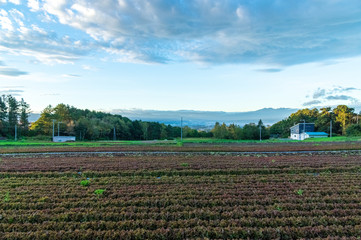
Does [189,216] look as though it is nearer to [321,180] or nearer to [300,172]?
[321,180]

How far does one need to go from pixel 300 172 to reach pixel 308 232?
8.95 m

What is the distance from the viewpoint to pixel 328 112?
8250 cm

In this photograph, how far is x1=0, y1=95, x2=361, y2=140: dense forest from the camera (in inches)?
2744

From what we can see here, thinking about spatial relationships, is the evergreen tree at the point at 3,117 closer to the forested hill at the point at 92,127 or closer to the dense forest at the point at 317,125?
the forested hill at the point at 92,127

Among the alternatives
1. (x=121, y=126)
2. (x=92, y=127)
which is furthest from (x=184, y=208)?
(x=121, y=126)

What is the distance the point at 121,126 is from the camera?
86312mm

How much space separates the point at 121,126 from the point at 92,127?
14.2 meters

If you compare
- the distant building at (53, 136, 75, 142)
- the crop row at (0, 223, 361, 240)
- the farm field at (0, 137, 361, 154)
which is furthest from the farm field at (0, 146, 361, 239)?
the distant building at (53, 136, 75, 142)

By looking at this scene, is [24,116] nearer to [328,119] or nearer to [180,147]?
[180,147]

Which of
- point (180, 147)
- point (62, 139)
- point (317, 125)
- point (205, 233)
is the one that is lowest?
point (62, 139)

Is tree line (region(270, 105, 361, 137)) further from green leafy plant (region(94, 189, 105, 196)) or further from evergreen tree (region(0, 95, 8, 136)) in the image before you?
evergreen tree (region(0, 95, 8, 136))

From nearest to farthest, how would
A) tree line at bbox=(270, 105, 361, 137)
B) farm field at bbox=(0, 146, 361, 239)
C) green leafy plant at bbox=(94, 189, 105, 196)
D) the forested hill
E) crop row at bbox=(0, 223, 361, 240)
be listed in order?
crop row at bbox=(0, 223, 361, 240), farm field at bbox=(0, 146, 361, 239), green leafy plant at bbox=(94, 189, 105, 196), the forested hill, tree line at bbox=(270, 105, 361, 137)

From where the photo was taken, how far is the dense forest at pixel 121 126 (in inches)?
2744

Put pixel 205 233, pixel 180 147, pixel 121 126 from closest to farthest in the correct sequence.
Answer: pixel 205 233, pixel 180 147, pixel 121 126
